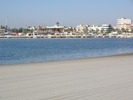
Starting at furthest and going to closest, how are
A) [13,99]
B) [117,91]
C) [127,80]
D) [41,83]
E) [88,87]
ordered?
[127,80] → [41,83] → [88,87] → [117,91] → [13,99]

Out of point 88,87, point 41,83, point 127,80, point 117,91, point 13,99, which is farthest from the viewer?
point 127,80

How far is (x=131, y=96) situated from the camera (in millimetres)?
5727

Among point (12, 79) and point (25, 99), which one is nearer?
point (25, 99)

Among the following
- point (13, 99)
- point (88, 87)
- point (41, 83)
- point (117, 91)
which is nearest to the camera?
point (13, 99)

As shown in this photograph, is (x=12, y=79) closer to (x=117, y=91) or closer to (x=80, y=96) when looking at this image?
(x=80, y=96)

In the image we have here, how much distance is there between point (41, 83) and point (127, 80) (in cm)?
333

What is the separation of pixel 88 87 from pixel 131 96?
5.00 ft

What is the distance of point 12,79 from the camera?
8.05 meters

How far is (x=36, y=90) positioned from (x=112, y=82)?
2.90 meters

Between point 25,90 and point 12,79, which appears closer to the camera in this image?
point 25,90

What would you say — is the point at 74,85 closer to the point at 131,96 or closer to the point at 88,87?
the point at 88,87

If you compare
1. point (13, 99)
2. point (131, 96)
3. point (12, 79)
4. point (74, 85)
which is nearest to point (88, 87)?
point (74, 85)

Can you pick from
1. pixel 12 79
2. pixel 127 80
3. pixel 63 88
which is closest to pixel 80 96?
pixel 63 88

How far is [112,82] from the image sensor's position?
24.7ft
